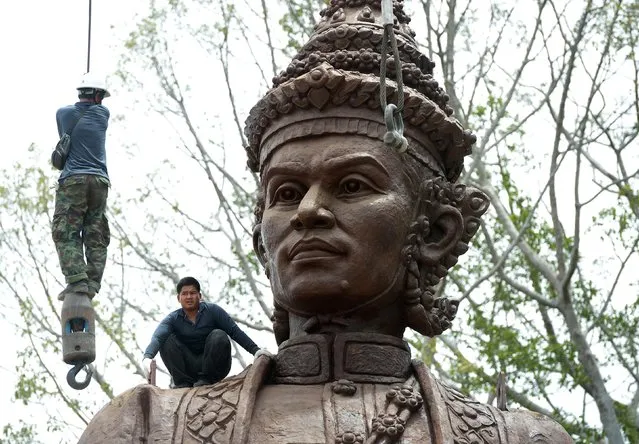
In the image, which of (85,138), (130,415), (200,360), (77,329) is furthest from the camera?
(200,360)

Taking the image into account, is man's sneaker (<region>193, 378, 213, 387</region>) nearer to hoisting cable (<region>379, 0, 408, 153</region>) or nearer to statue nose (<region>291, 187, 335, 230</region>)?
statue nose (<region>291, 187, 335, 230</region>)

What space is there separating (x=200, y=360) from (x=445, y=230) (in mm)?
1860

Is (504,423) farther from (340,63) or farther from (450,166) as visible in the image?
(340,63)

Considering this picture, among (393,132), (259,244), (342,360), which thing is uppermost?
(259,244)

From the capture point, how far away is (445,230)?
1164 cm

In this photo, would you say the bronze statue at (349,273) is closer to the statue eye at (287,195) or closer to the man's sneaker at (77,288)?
the statue eye at (287,195)

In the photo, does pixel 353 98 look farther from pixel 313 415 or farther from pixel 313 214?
pixel 313 415

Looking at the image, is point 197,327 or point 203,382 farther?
point 197,327

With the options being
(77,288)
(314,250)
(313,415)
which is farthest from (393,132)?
(77,288)

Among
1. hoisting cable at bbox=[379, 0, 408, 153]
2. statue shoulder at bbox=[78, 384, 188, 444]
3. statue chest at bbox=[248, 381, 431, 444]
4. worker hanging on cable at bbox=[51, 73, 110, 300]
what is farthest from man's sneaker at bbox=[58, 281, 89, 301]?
hoisting cable at bbox=[379, 0, 408, 153]

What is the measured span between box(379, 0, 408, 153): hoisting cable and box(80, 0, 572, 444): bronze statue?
0.06 feet

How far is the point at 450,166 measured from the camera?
11.9 metres

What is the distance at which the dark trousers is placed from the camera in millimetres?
11312

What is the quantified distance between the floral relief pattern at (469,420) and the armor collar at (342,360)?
365 mm
